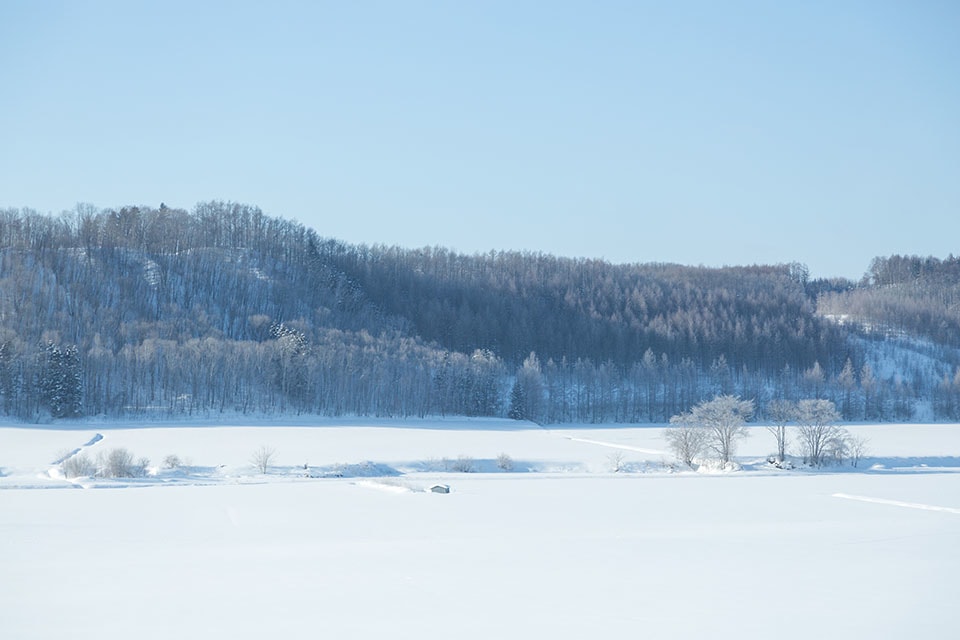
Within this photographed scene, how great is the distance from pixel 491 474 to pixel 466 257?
117m

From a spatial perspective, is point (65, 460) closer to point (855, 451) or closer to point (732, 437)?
point (732, 437)

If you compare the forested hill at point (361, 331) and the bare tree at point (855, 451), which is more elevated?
the forested hill at point (361, 331)

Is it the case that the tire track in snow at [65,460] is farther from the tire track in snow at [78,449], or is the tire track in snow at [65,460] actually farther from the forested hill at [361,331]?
the forested hill at [361,331]

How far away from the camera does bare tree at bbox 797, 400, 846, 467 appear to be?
180ft

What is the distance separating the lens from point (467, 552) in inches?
941

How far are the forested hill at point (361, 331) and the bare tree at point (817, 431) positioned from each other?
40.9 metres

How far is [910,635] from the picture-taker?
15953 millimetres

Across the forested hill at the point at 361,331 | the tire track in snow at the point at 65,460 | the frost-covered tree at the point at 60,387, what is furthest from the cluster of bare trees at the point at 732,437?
the frost-covered tree at the point at 60,387

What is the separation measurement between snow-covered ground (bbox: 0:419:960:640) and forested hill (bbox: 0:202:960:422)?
35.0 m

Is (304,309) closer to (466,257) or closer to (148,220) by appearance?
(148,220)

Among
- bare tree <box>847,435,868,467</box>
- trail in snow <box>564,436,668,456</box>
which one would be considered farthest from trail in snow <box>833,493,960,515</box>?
trail in snow <box>564,436,668,456</box>

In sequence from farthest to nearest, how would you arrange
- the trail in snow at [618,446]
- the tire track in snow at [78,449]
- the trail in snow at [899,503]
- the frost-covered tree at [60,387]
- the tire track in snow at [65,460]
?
the frost-covered tree at [60,387], the trail in snow at [618,446], the tire track in snow at [78,449], the tire track in snow at [65,460], the trail in snow at [899,503]

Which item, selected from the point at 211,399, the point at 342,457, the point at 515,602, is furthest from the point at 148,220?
the point at 515,602

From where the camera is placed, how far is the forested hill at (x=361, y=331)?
84375mm
